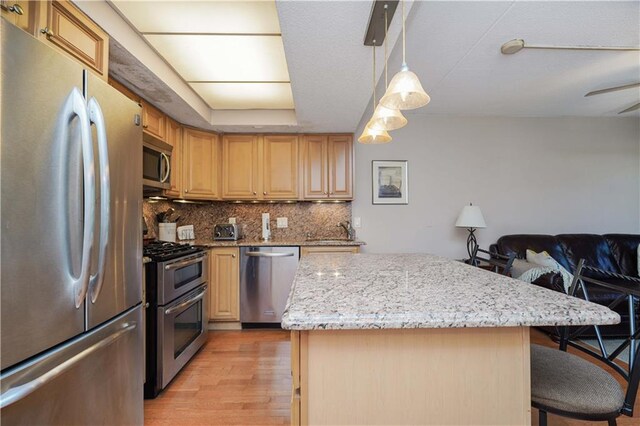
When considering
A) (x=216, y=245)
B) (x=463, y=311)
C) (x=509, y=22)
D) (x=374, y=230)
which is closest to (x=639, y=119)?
(x=509, y=22)

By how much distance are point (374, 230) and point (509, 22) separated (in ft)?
7.71

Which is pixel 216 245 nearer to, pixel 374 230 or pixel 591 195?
pixel 374 230

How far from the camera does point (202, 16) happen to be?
1.64 m

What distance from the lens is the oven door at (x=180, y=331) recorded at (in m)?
1.87

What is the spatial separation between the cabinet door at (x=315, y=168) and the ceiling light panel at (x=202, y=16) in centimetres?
152

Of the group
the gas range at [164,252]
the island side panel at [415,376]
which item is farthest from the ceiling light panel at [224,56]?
the island side panel at [415,376]

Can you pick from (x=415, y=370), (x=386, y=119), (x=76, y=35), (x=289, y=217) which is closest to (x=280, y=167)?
(x=289, y=217)

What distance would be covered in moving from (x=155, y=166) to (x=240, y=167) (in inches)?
44.4

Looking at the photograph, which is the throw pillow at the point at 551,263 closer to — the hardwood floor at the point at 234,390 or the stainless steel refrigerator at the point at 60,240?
the hardwood floor at the point at 234,390

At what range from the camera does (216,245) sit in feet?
9.44

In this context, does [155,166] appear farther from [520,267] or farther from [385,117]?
[520,267]

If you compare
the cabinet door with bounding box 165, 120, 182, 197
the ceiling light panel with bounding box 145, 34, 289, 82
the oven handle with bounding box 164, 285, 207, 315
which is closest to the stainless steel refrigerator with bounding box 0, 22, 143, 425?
the oven handle with bounding box 164, 285, 207, 315

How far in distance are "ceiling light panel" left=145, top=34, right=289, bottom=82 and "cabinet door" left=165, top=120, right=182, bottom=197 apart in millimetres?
622

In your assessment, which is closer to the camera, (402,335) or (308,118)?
(402,335)
